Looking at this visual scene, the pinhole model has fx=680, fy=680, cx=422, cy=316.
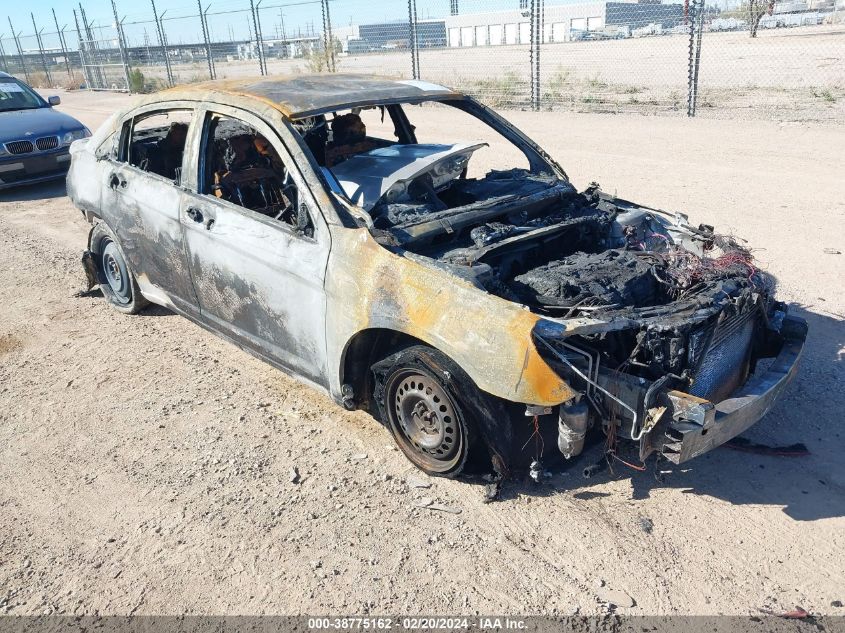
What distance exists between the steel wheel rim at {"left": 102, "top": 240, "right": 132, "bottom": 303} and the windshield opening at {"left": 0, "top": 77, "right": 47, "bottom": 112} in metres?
6.82

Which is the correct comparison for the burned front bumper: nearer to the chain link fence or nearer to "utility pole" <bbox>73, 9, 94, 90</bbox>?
the chain link fence

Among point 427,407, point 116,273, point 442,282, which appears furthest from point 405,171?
point 116,273

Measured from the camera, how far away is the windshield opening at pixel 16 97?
10875mm

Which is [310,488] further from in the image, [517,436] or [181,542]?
[517,436]

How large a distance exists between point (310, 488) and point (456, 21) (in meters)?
29.8

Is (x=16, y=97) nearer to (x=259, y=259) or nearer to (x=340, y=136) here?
(x=340, y=136)

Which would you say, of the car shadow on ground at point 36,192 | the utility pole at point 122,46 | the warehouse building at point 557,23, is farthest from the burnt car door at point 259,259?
the utility pole at point 122,46

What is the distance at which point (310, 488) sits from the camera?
140 inches

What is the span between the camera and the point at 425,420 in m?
3.55

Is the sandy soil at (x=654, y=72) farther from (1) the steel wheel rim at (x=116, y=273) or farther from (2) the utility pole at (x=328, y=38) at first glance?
(1) the steel wheel rim at (x=116, y=273)

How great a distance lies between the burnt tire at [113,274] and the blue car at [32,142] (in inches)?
211

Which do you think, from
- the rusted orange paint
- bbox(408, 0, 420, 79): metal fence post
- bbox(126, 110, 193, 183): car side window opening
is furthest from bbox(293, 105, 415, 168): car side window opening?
bbox(408, 0, 420, 79): metal fence post

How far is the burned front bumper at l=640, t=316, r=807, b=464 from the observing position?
2898mm

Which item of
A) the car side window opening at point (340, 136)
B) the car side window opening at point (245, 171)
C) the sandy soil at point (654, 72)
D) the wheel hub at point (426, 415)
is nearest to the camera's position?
the wheel hub at point (426, 415)
